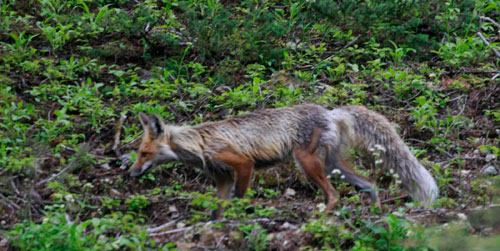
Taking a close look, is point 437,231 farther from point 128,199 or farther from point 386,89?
point 386,89

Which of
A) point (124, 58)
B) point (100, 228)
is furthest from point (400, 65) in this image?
point (100, 228)

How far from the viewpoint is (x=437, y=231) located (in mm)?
5449

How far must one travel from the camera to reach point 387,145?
24.9 ft

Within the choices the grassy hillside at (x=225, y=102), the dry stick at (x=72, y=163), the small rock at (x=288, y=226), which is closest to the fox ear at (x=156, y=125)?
the grassy hillside at (x=225, y=102)

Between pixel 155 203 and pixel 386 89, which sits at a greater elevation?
pixel 386 89

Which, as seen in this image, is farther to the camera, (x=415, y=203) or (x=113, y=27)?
(x=113, y=27)

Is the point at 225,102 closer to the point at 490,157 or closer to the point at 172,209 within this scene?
the point at 172,209

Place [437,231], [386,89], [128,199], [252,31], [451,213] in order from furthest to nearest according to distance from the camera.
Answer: [252,31]
[386,89]
[128,199]
[451,213]
[437,231]

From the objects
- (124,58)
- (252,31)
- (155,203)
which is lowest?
(155,203)

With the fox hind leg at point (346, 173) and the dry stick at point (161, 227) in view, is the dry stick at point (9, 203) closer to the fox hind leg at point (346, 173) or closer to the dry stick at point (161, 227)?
the dry stick at point (161, 227)

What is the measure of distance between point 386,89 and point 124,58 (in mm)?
4886

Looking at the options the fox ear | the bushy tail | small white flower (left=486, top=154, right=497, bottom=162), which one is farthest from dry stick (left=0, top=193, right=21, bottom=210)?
small white flower (left=486, top=154, right=497, bottom=162)

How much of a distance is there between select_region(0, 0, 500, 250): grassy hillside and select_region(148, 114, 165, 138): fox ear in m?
0.87

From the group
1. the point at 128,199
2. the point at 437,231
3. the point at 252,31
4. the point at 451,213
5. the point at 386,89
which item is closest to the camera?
the point at 437,231
